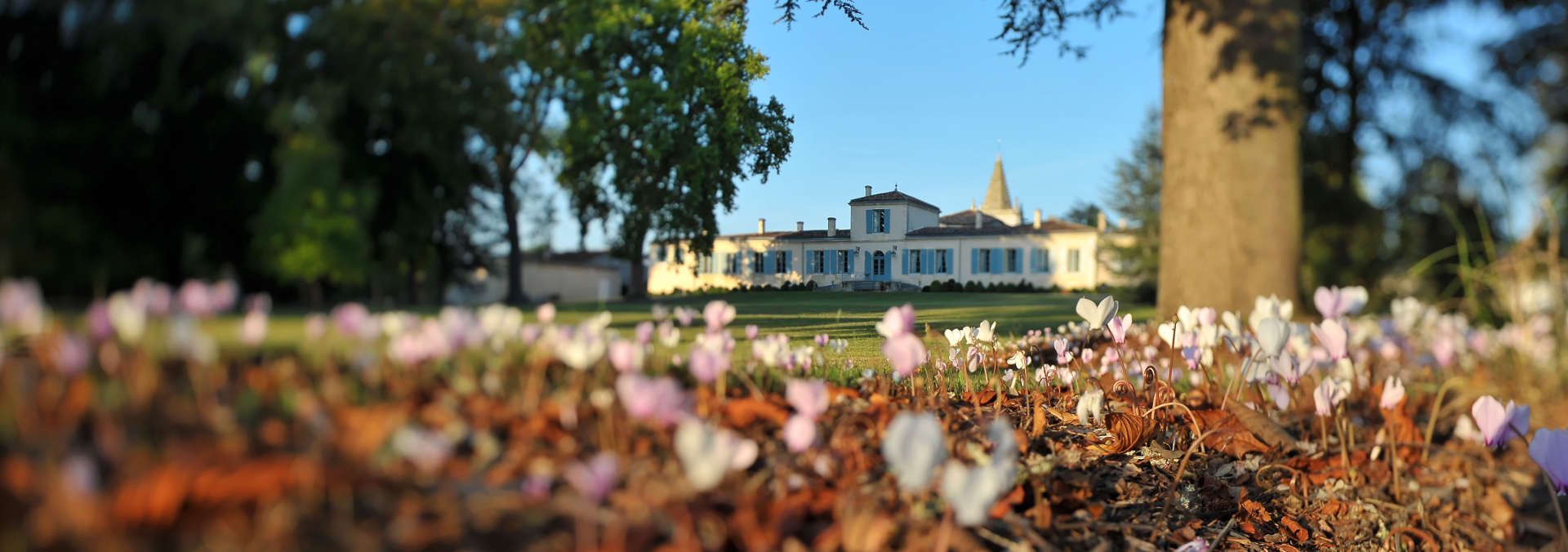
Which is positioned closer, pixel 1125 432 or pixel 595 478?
pixel 595 478

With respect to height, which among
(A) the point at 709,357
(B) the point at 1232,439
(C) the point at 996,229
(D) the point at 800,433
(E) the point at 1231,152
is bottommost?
(B) the point at 1232,439

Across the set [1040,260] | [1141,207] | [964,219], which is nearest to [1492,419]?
[964,219]

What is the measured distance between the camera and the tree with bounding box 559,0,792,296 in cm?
198

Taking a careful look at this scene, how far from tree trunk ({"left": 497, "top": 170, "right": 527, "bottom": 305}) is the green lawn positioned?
0.07m

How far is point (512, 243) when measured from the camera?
1776 millimetres

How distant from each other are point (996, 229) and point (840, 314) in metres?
1.24

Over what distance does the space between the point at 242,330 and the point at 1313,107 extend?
7.84 m

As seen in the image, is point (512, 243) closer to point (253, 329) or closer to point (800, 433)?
point (253, 329)

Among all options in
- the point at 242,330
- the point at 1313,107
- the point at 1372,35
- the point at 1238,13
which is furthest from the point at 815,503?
the point at 1372,35

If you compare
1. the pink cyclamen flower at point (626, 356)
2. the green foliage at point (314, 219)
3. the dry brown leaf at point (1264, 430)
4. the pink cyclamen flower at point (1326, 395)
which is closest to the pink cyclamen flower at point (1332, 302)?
the pink cyclamen flower at point (1326, 395)

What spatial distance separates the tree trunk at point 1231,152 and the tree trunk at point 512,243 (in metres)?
3.63

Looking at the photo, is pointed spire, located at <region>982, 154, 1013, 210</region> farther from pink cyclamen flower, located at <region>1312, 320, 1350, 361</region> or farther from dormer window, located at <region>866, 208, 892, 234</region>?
pink cyclamen flower, located at <region>1312, 320, 1350, 361</region>

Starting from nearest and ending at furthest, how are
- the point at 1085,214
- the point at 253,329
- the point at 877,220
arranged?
the point at 253,329
the point at 877,220
the point at 1085,214

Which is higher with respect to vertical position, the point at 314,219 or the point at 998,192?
the point at 998,192
